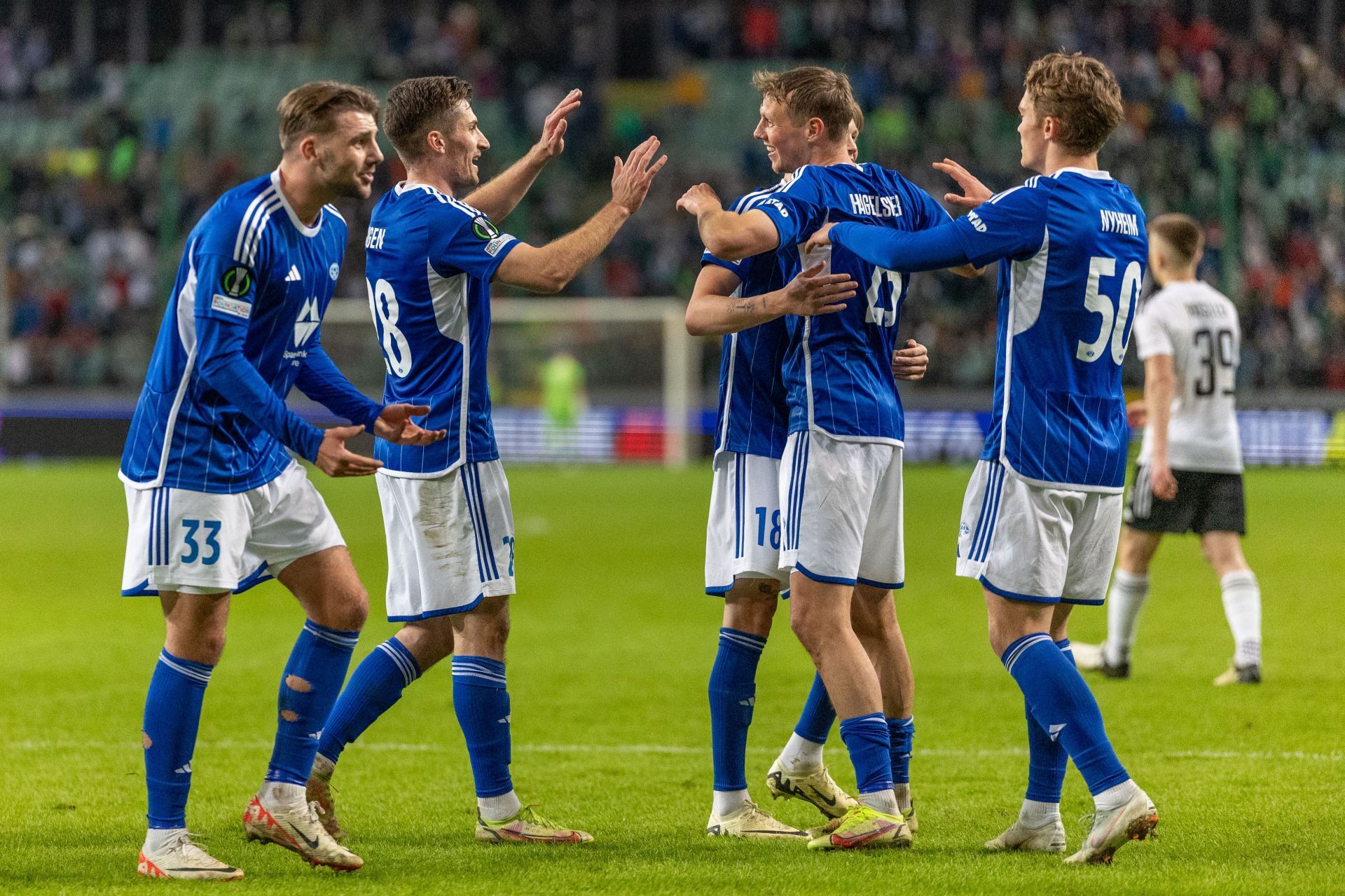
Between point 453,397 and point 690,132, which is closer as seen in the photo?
point 453,397

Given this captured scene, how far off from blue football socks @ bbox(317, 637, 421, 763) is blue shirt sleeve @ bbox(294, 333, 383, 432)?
81cm

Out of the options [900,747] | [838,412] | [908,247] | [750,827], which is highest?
[908,247]

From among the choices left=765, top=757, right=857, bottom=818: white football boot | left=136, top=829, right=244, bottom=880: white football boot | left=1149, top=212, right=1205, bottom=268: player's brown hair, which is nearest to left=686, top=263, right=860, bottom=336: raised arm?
left=765, top=757, right=857, bottom=818: white football boot

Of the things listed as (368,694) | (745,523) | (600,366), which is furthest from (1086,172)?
(600,366)

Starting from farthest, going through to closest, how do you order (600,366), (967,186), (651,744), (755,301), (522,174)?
(600,366) → (651,744) → (522,174) → (967,186) → (755,301)

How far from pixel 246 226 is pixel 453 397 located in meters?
0.84

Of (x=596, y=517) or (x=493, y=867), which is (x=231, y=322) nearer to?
(x=493, y=867)

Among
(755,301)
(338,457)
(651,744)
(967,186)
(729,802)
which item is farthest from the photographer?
(651,744)

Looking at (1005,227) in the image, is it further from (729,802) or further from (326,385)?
(326,385)

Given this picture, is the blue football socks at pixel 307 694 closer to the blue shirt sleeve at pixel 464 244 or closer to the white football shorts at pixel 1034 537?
the blue shirt sleeve at pixel 464 244

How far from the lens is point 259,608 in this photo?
10953 mm

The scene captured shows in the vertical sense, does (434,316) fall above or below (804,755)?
above

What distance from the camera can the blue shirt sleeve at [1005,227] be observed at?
175 inches

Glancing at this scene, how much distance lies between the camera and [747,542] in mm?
4969
